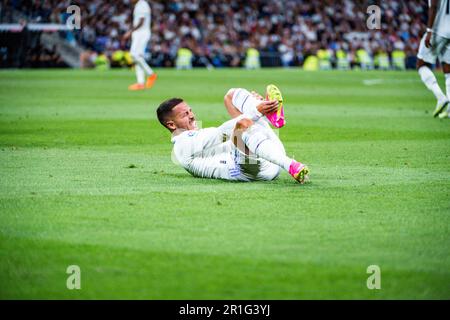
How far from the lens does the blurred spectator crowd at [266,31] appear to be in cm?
4969

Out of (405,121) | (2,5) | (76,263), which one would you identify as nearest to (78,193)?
(76,263)

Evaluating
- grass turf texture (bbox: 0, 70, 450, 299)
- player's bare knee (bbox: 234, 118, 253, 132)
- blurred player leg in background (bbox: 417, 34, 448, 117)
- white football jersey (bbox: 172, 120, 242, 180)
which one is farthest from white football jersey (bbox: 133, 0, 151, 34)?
player's bare knee (bbox: 234, 118, 253, 132)

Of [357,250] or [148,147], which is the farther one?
[148,147]

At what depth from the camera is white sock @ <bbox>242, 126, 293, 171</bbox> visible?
8469mm

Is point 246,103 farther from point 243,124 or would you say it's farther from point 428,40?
point 428,40

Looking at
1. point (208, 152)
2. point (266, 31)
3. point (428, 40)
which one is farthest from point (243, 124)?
point (266, 31)

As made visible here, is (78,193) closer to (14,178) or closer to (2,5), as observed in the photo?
(14,178)

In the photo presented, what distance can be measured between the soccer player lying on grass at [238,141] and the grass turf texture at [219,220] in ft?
0.62

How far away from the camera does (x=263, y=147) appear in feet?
27.8

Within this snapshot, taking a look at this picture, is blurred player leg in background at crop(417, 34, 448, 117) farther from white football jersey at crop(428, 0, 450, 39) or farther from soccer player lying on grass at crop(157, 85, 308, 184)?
soccer player lying on grass at crop(157, 85, 308, 184)

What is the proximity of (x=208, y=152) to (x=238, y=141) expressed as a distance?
1.82 feet

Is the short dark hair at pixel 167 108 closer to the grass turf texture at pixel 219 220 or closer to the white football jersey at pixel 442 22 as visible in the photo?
the grass turf texture at pixel 219 220

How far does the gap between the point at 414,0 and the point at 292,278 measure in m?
48.4
